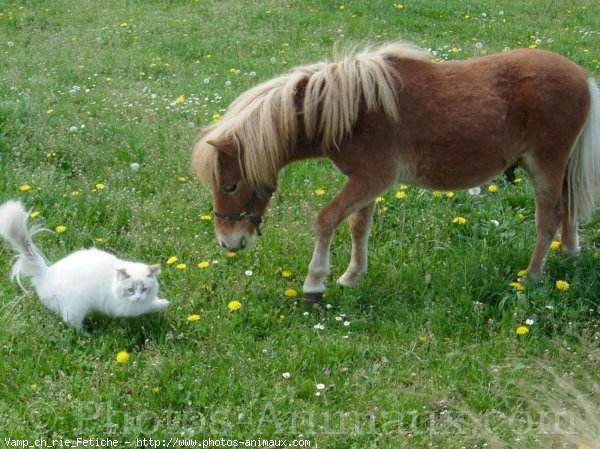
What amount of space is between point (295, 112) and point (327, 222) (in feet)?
2.73

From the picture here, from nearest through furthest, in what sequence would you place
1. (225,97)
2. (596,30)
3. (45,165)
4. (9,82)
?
(45,165), (225,97), (9,82), (596,30)

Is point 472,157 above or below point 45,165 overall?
above

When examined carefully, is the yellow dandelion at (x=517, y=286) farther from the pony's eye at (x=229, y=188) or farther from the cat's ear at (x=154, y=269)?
the cat's ear at (x=154, y=269)

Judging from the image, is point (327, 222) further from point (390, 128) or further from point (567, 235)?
point (567, 235)

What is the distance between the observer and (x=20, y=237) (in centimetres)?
474

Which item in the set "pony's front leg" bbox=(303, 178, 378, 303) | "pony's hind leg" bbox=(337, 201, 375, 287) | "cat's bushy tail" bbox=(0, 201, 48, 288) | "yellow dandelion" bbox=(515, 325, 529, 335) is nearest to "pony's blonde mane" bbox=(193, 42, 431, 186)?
"pony's front leg" bbox=(303, 178, 378, 303)

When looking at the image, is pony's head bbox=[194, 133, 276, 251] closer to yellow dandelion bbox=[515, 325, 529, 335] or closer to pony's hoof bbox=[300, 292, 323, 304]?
pony's hoof bbox=[300, 292, 323, 304]

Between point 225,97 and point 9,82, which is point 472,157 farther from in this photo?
point 9,82

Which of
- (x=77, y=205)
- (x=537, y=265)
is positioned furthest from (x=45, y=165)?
(x=537, y=265)

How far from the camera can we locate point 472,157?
17.1 feet

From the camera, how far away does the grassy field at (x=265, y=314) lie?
3.96 metres

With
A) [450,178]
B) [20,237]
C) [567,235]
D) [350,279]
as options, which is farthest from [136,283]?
[567,235]

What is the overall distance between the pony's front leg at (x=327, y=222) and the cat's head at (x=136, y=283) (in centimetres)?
119

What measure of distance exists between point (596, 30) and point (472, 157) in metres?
8.58
